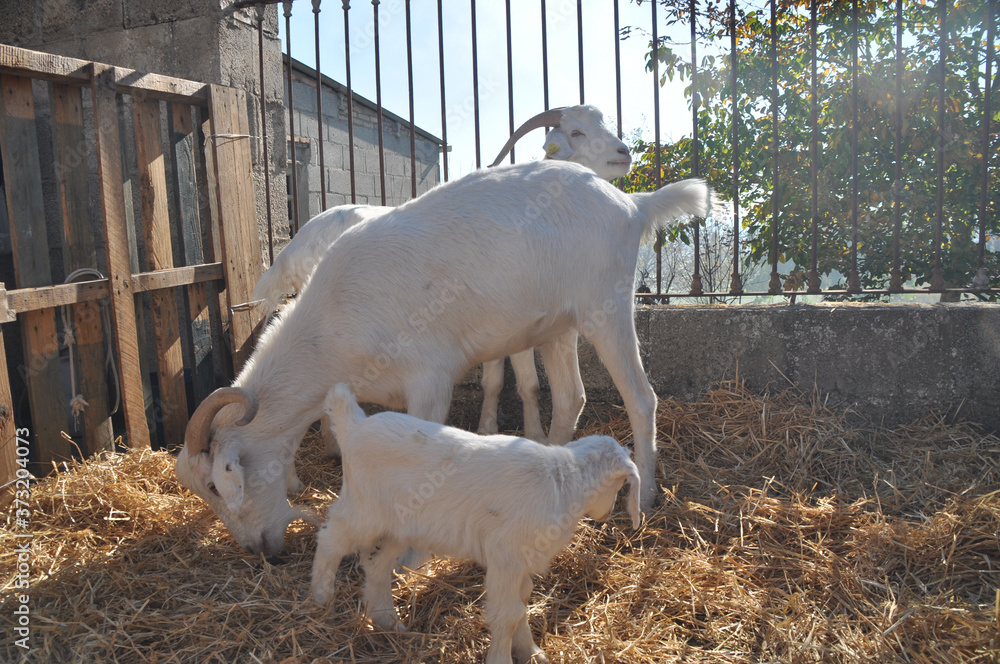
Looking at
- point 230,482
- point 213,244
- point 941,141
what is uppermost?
point 941,141

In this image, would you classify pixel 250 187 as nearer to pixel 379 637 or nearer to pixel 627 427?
pixel 627 427

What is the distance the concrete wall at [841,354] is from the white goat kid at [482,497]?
213cm

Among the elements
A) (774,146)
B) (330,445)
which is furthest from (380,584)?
(774,146)

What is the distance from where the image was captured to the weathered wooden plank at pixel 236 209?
466 centimetres

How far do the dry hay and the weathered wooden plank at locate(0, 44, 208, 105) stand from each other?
214 centimetres

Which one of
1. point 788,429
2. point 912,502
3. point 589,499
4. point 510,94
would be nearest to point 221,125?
point 510,94

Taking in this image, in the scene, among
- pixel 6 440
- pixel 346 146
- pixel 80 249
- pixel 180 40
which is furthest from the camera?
pixel 346 146

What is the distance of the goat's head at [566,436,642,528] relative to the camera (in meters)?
2.35

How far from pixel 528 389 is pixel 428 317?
1.37 metres

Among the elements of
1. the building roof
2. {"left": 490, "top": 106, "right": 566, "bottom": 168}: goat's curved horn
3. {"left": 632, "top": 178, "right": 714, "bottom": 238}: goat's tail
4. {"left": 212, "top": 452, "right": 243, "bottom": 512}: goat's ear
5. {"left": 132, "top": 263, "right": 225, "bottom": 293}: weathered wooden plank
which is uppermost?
the building roof

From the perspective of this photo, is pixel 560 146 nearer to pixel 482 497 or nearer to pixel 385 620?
pixel 482 497

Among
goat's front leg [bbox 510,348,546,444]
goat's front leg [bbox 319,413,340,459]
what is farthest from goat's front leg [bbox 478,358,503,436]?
goat's front leg [bbox 319,413,340,459]

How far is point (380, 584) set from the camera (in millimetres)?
2582

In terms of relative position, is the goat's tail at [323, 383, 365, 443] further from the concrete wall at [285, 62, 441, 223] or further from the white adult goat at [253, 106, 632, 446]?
the concrete wall at [285, 62, 441, 223]
